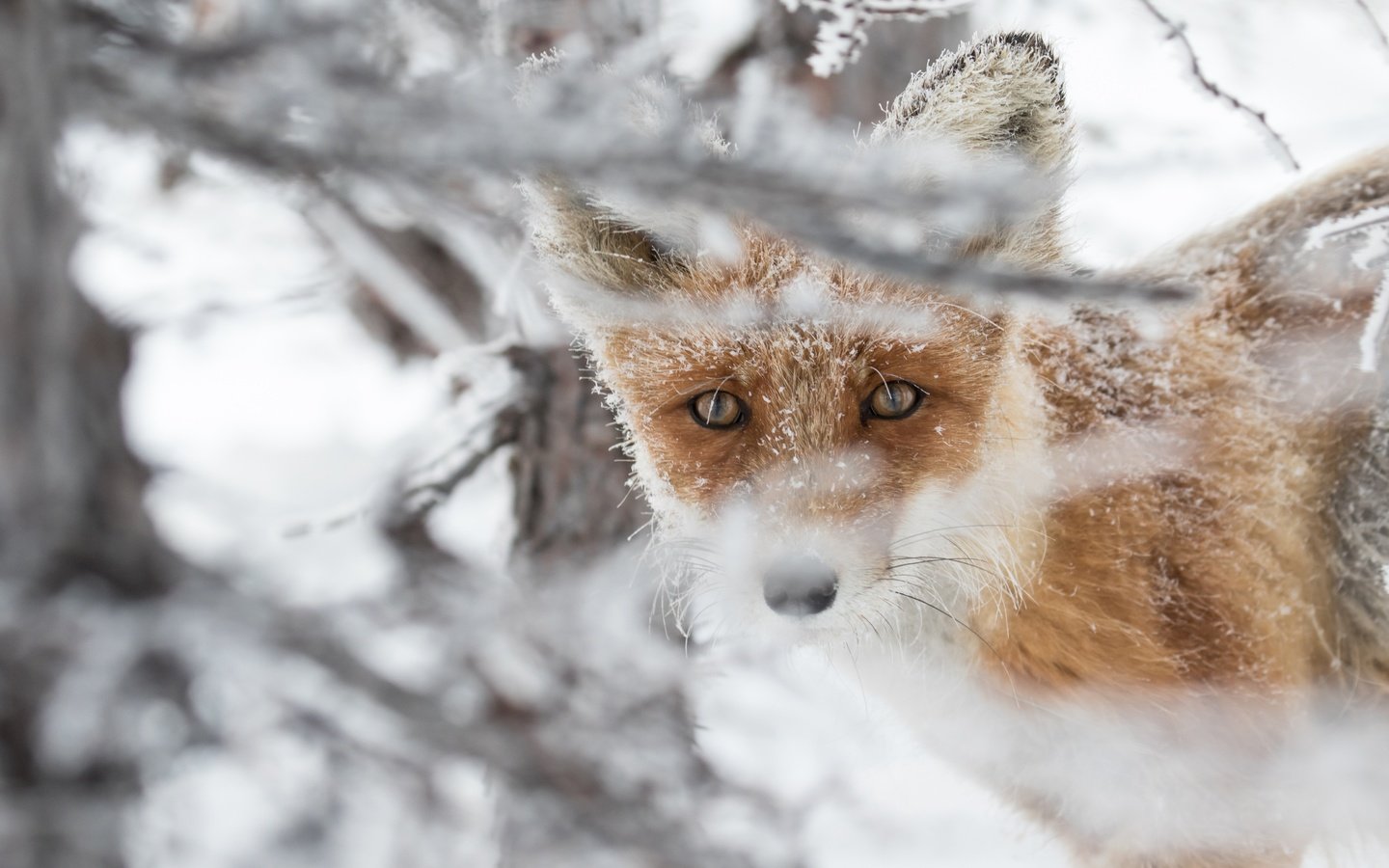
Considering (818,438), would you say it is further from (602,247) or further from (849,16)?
(849,16)

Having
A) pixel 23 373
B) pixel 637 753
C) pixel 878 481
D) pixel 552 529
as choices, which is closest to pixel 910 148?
pixel 878 481

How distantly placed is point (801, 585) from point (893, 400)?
1.89ft

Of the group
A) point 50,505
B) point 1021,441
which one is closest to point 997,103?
point 1021,441

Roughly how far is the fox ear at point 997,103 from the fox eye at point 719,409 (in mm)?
723

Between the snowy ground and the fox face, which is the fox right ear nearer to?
the fox face

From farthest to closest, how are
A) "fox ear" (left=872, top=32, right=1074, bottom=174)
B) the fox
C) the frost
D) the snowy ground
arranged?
the frost → the snowy ground → the fox → "fox ear" (left=872, top=32, right=1074, bottom=174)

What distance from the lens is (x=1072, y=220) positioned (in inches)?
98.7

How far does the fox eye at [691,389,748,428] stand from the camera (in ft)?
8.05

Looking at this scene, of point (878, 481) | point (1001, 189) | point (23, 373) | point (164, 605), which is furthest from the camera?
point (878, 481)

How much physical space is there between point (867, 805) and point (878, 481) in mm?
1752

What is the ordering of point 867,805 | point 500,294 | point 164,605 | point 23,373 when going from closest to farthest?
point 23,373 < point 164,605 < point 500,294 < point 867,805

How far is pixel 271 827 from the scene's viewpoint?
199 cm

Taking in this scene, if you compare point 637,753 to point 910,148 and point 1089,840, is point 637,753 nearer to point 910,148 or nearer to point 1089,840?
point 1089,840

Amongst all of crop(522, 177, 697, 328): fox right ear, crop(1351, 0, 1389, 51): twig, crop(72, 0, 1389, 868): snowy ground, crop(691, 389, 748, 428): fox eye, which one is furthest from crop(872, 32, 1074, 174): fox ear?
crop(1351, 0, 1389, 51): twig
